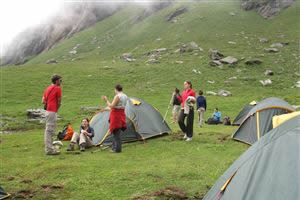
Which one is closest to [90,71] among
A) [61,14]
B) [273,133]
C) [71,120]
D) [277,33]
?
[71,120]

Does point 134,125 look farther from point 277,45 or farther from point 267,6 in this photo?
point 267,6

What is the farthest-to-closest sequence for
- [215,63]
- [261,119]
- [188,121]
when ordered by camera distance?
[215,63]
[188,121]
[261,119]

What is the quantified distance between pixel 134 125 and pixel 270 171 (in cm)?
1373

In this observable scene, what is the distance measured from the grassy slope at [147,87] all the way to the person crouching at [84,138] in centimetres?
136

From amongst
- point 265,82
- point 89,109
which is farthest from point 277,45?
point 89,109

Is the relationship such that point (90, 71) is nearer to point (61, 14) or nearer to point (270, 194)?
point (270, 194)

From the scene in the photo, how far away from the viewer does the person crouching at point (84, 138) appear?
18266 millimetres

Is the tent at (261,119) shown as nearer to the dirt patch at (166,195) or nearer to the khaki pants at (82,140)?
the khaki pants at (82,140)

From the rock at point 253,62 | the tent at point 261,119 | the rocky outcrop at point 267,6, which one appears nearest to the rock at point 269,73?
the rock at point 253,62

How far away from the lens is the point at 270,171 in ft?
21.8

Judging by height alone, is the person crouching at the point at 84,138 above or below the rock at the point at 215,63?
below

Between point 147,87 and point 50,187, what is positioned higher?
point 147,87

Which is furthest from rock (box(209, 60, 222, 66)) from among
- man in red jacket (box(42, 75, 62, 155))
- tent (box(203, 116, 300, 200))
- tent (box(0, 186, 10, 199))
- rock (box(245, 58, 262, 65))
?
tent (box(203, 116, 300, 200))

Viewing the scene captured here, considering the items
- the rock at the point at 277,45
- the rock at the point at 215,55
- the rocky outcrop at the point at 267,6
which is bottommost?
the rock at the point at 215,55
